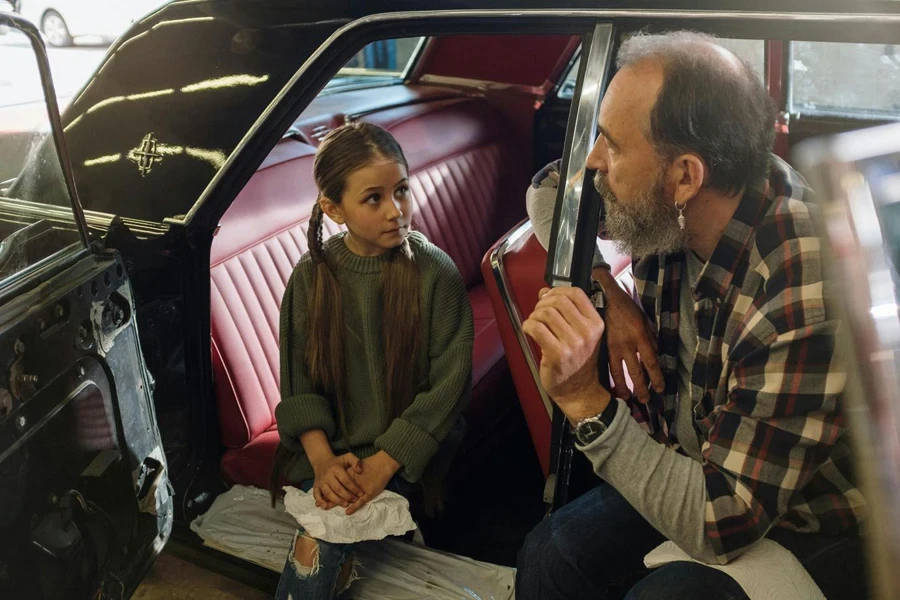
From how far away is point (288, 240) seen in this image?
2217 millimetres

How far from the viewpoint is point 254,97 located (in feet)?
5.47

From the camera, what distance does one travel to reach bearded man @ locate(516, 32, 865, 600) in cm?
118

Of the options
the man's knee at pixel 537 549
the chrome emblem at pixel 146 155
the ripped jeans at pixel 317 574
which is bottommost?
the ripped jeans at pixel 317 574

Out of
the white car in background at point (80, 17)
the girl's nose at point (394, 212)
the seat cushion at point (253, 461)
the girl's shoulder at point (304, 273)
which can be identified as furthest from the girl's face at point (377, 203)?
the white car in background at point (80, 17)

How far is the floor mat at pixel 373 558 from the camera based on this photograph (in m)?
1.85

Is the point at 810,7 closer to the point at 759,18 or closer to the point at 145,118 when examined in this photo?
→ the point at 759,18

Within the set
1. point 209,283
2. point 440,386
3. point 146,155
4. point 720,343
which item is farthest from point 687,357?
point 146,155

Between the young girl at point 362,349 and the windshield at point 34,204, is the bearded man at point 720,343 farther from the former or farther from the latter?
the windshield at point 34,204

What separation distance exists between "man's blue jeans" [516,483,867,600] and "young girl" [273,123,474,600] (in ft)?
1.14

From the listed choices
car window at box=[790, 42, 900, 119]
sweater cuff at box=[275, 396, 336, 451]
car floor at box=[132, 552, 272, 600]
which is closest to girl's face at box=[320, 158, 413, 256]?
sweater cuff at box=[275, 396, 336, 451]

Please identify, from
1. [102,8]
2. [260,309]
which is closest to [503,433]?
[260,309]

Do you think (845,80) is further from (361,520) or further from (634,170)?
(361,520)

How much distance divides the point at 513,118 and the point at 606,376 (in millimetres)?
2032

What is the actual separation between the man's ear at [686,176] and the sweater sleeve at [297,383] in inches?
32.5
